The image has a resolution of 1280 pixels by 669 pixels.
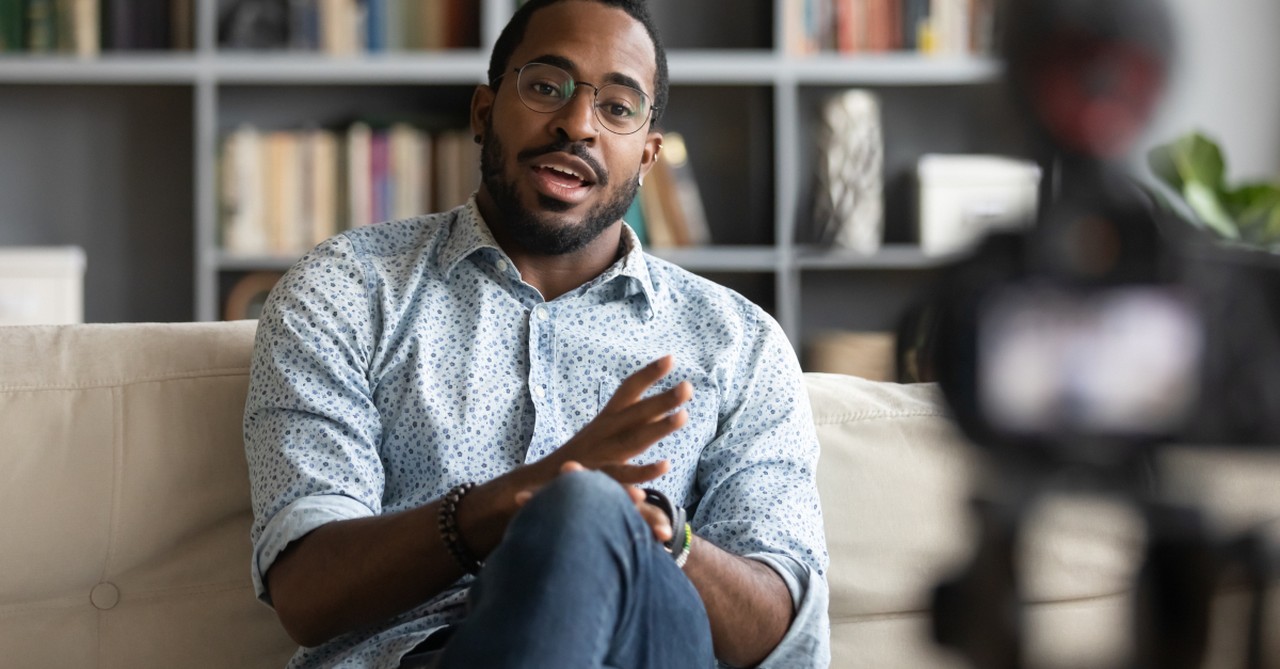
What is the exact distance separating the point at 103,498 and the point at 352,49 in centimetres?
179

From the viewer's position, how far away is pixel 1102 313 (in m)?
0.20

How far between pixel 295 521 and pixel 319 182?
1900 millimetres

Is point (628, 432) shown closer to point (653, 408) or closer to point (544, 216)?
point (653, 408)

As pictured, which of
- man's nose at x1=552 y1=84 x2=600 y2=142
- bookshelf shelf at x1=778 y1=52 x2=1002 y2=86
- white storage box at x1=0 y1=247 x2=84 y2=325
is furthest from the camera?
bookshelf shelf at x1=778 y1=52 x2=1002 y2=86

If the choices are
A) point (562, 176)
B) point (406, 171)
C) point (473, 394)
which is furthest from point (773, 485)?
point (406, 171)

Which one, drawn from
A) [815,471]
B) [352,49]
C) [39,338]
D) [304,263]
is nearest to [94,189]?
[352,49]

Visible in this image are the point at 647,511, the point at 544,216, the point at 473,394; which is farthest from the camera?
the point at 544,216

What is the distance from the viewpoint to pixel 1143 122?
193 mm

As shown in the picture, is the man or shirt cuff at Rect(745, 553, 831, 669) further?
shirt cuff at Rect(745, 553, 831, 669)

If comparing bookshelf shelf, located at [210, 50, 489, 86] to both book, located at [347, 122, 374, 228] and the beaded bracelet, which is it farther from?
the beaded bracelet

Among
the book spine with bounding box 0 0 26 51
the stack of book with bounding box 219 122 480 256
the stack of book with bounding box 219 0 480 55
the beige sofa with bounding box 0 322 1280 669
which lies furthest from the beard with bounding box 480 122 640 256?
the book spine with bounding box 0 0 26 51

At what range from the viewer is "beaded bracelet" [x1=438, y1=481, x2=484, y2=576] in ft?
3.56

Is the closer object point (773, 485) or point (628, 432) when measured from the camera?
point (628, 432)

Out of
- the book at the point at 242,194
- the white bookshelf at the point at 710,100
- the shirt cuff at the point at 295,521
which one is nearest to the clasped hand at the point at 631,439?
the shirt cuff at the point at 295,521
